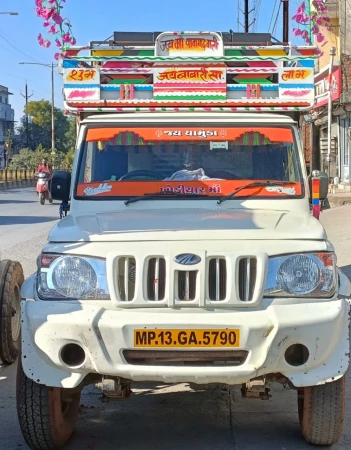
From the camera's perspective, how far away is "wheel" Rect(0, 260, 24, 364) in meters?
6.30

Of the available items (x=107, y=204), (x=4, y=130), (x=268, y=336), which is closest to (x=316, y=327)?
(x=268, y=336)

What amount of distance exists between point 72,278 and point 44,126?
96253mm

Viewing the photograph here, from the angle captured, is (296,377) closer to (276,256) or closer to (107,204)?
(276,256)

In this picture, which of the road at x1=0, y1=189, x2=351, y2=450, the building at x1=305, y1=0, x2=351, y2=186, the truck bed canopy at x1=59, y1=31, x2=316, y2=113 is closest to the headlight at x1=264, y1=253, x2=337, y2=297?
the road at x1=0, y1=189, x2=351, y2=450

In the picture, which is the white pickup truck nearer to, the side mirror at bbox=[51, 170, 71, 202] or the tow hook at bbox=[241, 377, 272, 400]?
the tow hook at bbox=[241, 377, 272, 400]

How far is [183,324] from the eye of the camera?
4.04 m

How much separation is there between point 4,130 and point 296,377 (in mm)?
105068

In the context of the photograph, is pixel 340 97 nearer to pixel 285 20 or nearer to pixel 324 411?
pixel 285 20

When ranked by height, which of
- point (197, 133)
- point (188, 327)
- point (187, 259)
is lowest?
point (188, 327)

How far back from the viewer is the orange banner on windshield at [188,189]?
5.52 meters

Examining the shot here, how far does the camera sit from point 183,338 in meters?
4.07

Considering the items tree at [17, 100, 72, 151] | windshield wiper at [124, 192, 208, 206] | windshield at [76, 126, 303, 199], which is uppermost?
tree at [17, 100, 72, 151]

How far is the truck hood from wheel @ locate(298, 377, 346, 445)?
2.77 ft

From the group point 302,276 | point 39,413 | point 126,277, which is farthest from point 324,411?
point 39,413
